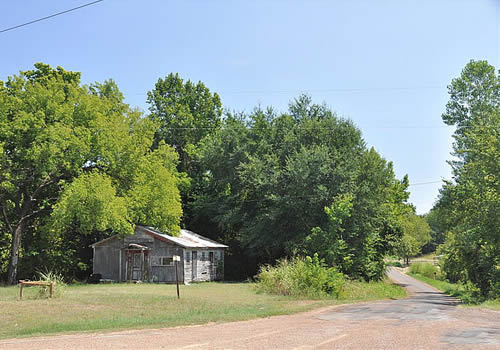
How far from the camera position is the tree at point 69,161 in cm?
2948

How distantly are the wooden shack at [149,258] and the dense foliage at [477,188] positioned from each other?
1747 centimetres

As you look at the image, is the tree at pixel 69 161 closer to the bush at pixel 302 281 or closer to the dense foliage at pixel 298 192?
the dense foliage at pixel 298 192

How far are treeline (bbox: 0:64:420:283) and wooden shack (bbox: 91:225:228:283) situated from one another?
145 centimetres

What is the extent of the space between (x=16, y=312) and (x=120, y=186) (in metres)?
19.5

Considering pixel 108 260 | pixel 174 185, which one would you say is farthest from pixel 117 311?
pixel 174 185

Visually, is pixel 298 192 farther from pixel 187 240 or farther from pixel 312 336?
pixel 312 336

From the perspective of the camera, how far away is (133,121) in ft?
119

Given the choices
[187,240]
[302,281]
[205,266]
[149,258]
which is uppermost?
[187,240]

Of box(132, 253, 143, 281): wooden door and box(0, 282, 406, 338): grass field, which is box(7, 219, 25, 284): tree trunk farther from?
box(0, 282, 406, 338): grass field

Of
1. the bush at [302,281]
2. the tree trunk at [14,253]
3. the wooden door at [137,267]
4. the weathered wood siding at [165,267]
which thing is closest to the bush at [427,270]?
the weathered wood siding at [165,267]

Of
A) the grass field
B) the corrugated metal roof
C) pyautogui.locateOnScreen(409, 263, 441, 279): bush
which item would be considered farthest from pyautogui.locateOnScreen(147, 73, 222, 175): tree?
pyautogui.locateOnScreen(409, 263, 441, 279): bush

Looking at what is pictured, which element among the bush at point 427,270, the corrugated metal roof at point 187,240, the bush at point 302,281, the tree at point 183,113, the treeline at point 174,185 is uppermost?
the tree at point 183,113

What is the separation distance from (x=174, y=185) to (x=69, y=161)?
31.4 feet

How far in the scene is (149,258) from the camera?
3400 cm
